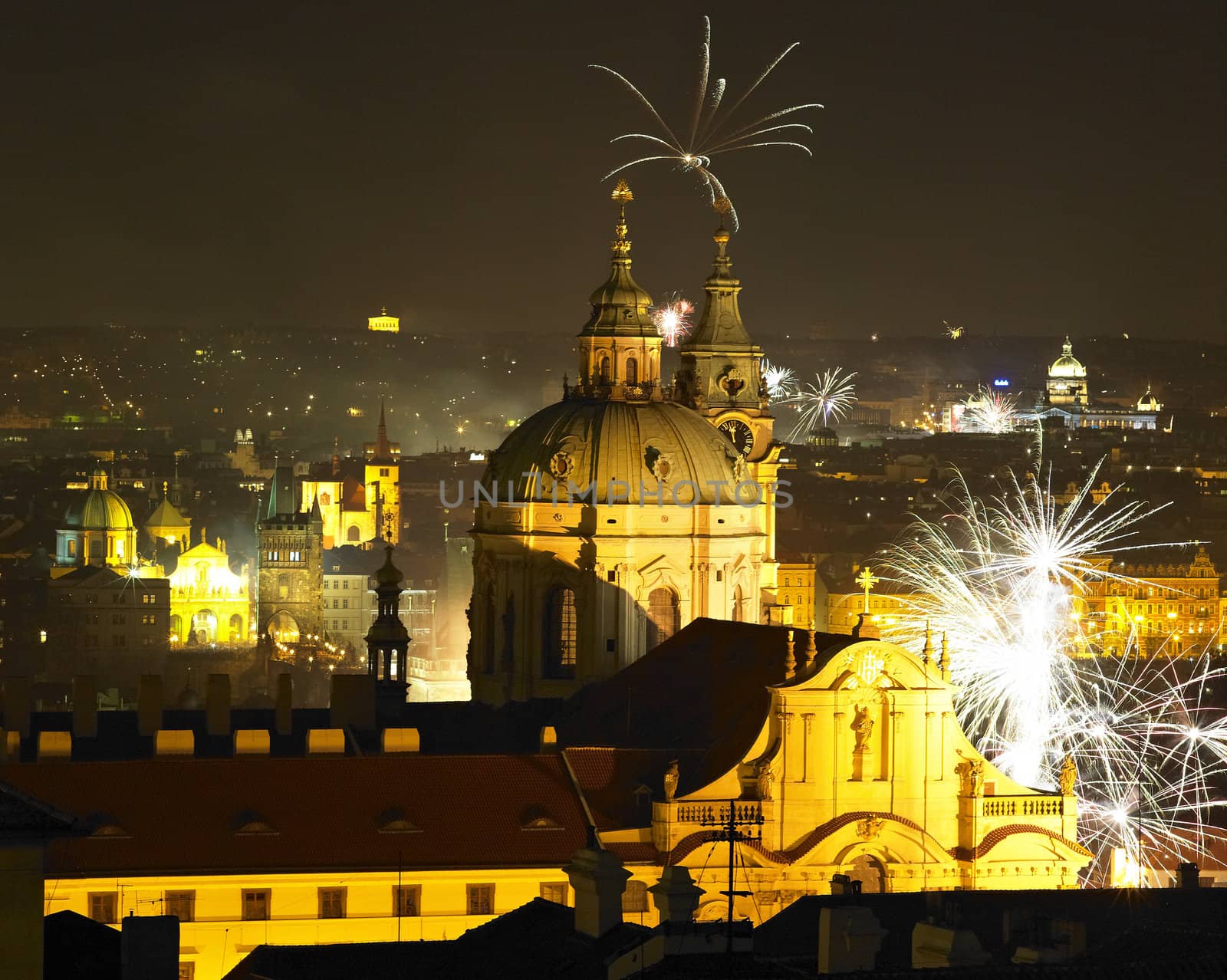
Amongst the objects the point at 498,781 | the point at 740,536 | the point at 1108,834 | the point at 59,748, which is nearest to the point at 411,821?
the point at 498,781

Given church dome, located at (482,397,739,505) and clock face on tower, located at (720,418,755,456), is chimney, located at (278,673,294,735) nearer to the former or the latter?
church dome, located at (482,397,739,505)

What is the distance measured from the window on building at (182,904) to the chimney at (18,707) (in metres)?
19.5

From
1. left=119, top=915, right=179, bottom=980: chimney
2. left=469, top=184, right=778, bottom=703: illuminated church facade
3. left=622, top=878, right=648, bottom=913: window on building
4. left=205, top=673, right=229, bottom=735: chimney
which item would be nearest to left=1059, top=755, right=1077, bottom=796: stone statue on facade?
left=622, top=878, right=648, bottom=913: window on building

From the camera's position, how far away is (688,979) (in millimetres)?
45656

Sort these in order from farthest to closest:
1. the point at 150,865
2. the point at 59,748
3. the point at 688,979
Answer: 1. the point at 59,748
2. the point at 150,865
3. the point at 688,979

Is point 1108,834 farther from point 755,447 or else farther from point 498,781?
point 498,781

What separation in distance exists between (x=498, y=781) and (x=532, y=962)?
2607 centimetres

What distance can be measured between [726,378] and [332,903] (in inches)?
1420

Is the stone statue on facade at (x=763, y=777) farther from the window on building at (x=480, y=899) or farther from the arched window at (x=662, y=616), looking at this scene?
the arched window at (x=662, y=616)

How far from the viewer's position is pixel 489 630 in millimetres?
96938

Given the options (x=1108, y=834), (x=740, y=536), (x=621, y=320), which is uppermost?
(x=621, y=320)

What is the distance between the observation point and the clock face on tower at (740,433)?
107875 mm

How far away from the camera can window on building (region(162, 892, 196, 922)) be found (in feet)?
246

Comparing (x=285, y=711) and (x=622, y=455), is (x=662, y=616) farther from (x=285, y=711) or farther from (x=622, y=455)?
(x=285, y=711)
